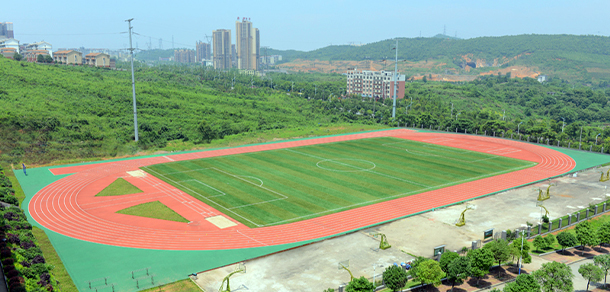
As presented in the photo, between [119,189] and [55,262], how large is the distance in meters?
17.0

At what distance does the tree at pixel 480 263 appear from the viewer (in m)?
24.3

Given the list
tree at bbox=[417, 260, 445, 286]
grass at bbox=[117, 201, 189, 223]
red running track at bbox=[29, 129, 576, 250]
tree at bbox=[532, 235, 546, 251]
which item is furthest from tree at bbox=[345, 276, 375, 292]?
grass at bbox=[117, 201, 189, 223]

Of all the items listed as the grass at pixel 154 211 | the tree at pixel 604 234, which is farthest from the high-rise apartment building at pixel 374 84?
the tree at pixel 604 234

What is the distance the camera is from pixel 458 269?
76.7 feet

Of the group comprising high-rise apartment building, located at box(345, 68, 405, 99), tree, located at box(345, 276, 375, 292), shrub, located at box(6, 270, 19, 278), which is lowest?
tree, located at box(345, 276, 375, 292)

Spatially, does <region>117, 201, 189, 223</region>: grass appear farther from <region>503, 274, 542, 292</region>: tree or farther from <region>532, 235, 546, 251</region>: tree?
<region>532, 235, 546, 251</region>: tree

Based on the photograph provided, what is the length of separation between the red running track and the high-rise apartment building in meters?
90.0

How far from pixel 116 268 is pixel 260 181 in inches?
863

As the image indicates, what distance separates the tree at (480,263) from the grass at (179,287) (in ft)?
51.7

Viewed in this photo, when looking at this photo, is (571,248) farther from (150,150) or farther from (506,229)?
(150,150)

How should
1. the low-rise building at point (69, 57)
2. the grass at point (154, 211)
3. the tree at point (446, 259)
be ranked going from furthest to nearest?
1. the low-rise building at point (69, 57)
2. the grass at point (154, 211)
3. the tree at point (446, 259)

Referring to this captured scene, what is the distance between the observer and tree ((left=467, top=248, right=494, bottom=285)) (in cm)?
2427

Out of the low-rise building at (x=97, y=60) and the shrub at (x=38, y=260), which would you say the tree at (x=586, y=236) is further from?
the low-rise building at (x=97, y=60)

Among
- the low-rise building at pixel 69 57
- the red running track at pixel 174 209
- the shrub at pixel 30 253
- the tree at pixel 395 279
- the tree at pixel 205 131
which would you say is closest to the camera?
the tree at pixel 395 279
